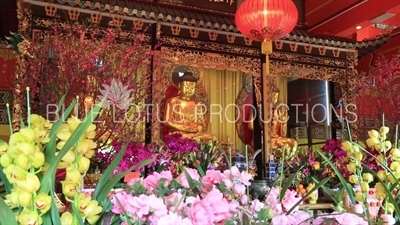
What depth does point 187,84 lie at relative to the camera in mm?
5273

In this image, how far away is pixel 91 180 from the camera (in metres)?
2.41

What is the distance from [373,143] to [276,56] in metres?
4.05

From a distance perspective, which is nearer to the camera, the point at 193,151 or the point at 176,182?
the point at 176,182

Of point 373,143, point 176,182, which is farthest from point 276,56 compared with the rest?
point 176,182

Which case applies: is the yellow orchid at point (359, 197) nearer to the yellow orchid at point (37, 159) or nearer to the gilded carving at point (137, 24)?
the yellow orchid at point (37, 159)

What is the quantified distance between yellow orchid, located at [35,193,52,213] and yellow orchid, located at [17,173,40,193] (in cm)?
2

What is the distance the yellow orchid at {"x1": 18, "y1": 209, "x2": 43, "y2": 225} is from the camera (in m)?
0.65

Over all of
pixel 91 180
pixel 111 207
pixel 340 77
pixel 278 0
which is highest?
pixel 278 0

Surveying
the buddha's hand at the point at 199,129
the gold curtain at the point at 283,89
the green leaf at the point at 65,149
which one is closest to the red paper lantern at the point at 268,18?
the buddha's hand at the point at 199,129

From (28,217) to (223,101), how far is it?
16.0 ft

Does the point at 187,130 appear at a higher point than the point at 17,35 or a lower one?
lower

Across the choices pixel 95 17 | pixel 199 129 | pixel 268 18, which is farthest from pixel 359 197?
pixel 199 129

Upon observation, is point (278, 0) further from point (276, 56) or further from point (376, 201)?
point (376, 201)

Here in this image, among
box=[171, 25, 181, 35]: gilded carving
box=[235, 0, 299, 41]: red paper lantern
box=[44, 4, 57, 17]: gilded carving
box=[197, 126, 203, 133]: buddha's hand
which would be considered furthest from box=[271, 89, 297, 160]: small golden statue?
box=[44, 4, 57, 17]: gilded carving
